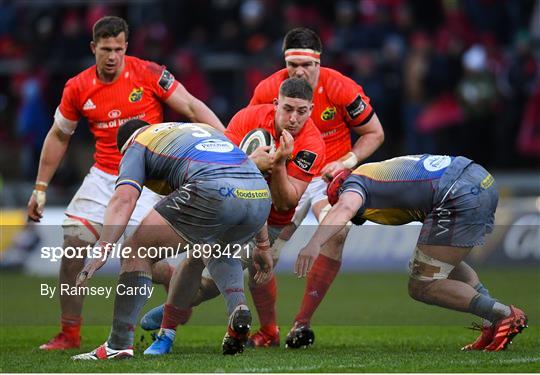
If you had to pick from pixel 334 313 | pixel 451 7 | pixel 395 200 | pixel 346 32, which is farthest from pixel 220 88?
pixel 395 200

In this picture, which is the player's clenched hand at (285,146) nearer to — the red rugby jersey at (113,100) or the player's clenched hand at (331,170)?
the player's clenched hand at (331,170)

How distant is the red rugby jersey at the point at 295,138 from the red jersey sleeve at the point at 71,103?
1.63 metres

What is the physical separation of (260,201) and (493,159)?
10885mm

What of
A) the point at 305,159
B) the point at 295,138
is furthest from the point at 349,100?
the point at 305,159

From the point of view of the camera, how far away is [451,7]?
66.0ft

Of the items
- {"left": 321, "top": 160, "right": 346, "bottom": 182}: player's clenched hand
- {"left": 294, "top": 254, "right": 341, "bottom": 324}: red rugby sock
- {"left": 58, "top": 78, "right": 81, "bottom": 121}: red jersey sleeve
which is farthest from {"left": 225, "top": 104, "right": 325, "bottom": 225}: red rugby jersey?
{"left": 58, "top": 78, "right": 81, "bottom": 121}: red jersey sleeve

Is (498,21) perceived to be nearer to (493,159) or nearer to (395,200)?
(493,159)

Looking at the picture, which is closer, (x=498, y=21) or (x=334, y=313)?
(x=334, y=313)

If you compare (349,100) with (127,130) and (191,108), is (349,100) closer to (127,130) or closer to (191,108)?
(191,108)

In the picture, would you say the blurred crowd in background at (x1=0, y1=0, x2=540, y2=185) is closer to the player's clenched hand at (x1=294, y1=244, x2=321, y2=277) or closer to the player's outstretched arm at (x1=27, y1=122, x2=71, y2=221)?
the player's outstretched arm at (x1=27, y1=122, x2=71, y2=221)

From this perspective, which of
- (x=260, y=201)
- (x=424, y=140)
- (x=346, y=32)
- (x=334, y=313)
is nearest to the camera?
(x=260, y=201)

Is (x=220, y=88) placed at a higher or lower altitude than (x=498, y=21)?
lower

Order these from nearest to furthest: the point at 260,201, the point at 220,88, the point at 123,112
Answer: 1. the point at 260,201
2. the point at 123,112
3. the point at 220,88

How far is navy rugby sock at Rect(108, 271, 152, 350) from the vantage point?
859cm
